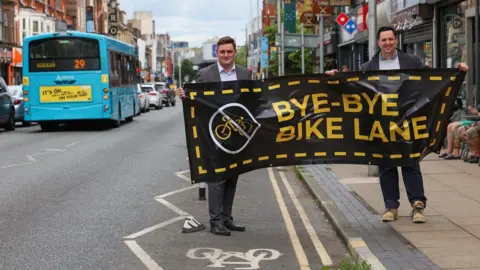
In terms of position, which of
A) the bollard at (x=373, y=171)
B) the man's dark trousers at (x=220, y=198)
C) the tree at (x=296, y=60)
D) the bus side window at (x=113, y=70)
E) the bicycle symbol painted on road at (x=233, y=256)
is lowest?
the bicycle symbol painted on road at (x=233, y=256)

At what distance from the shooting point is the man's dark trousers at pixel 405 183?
28.9 feet

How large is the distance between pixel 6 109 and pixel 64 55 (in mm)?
2968

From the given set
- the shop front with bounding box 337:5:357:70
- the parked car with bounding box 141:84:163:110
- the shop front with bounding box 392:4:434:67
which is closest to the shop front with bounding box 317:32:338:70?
the shop front with bounding box 337:5:357:70

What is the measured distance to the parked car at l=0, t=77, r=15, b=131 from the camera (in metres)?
28.1

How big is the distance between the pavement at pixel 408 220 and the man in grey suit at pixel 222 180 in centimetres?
114

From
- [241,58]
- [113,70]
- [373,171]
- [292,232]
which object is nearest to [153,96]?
[113,70]

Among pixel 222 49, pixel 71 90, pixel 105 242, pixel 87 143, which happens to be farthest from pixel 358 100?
pixel 71 90

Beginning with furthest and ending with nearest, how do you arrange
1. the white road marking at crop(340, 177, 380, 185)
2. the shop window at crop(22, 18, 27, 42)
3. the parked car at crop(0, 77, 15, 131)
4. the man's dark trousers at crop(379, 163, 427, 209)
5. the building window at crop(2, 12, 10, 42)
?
1. the shop window at crop(22, 18, 27, 42)
2. the building window at crop(2, 12, 10, 42)
3. the parked car at crop(0, 77, 15, 131)
4. the white road marking at crop(340, 177, 380, 185)
5. the man's dark trousers at crop(379, 163, 427, 209)

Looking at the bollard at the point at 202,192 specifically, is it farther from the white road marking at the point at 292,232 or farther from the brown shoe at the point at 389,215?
the brown shoe at the point at 389,215

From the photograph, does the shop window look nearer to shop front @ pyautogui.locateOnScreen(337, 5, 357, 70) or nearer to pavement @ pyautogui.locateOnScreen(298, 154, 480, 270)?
shop front @ pyautogui.locateOnScreen(337, 5, 357, 70)

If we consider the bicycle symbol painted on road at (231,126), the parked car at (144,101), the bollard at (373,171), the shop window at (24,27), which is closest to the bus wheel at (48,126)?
the parked car at (144,101)

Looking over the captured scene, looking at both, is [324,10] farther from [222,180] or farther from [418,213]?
[222,180]

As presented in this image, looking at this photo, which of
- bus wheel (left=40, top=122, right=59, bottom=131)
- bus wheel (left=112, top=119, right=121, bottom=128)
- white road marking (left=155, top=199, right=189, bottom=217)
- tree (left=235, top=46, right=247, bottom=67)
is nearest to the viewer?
white road marking (left=155, top=199, right=189, bottom=217)

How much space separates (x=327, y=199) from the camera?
10930 millimetres
